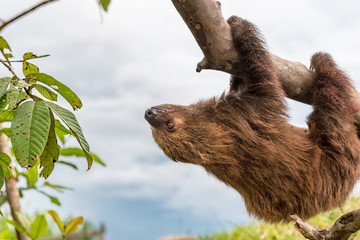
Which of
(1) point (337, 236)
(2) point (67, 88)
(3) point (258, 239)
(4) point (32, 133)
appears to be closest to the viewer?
(4) point (32, 133)

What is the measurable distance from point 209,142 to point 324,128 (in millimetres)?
1191

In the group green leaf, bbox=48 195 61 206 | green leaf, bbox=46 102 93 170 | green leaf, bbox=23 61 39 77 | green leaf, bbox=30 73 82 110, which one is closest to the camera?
green leaf, bbox=46 102 93 170

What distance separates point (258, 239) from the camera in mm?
6355

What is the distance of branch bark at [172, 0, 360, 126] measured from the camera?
3.38 m

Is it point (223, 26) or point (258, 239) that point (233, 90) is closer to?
point (223, 26)

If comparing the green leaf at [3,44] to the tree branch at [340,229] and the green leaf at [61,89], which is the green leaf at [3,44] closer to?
the green leaf at [61,89]

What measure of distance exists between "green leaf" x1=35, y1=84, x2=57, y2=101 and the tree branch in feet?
6.14

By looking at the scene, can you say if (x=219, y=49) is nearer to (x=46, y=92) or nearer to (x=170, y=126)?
(x=170, y=126)

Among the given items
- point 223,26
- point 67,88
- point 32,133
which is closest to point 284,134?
point 223,26

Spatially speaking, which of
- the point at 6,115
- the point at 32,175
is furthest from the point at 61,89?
the point at 32,175

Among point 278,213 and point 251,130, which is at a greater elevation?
point 251,130

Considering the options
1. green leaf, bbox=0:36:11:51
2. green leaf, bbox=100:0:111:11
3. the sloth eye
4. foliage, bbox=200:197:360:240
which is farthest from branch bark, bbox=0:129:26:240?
foliage, bbox=200:197:360:240

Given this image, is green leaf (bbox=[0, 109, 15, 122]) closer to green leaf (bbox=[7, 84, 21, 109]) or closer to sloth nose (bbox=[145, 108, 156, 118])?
green leaf (bbox=[7, 84, 21, 109])

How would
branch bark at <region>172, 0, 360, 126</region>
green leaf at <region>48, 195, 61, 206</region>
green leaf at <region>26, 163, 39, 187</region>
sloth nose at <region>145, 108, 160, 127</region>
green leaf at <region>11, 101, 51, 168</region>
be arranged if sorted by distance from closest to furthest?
1. green leaf at <region>11, 101, 51, 168</region>
2. branch bark at <region>172, 0, 360, 126</region>
3. green leaf at <region>26, 163, 39, 187</region>
4. green leaf at <region>48, 195, 61, 206</region>
5. sloth nose at <region>145, 108, 160, 127</region>
